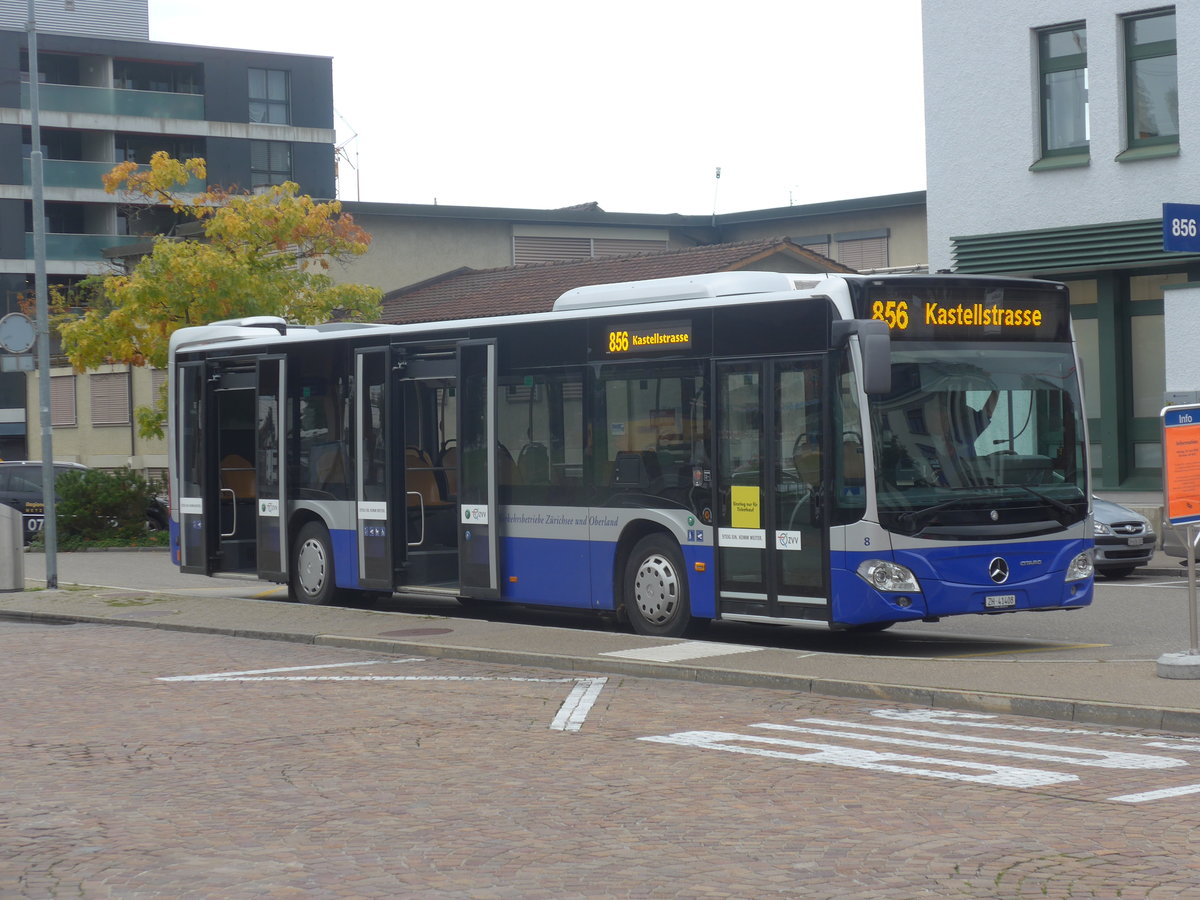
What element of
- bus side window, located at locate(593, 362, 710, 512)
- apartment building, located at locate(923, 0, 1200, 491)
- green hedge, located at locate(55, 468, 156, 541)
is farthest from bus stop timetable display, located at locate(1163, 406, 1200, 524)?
green hedge, located at locate(55, 468, 156, 541)

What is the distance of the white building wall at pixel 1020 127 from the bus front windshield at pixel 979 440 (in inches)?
492

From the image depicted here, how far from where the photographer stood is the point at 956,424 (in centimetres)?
1359

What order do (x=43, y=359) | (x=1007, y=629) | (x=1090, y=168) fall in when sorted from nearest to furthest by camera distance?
(x=1007, y=629), (x=43, y=359), (x=1090, y=168)

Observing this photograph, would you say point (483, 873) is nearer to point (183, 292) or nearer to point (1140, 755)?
point (1140, 755)

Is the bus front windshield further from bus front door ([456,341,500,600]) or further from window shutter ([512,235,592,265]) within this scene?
window shutter ([512,235,592,265])

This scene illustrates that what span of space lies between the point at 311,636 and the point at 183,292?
18.0 metres

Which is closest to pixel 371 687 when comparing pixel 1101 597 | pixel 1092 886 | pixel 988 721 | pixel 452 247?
pixel 988 721

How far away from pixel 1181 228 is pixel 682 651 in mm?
7858

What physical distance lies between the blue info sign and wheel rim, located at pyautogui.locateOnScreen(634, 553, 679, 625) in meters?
6.68

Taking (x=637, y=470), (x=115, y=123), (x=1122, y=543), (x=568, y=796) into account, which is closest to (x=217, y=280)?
(x=1122, y=543)

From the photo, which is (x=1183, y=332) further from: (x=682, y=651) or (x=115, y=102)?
(x=115, y=102)

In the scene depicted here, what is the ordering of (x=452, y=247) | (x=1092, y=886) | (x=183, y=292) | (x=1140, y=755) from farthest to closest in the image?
(x=452, y=247) < (x=183, y=292) < (x=1140, y=755) < (x=1092, y=886)

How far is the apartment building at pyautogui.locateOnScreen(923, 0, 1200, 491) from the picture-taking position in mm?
25547

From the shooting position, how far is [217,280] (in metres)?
32.5
